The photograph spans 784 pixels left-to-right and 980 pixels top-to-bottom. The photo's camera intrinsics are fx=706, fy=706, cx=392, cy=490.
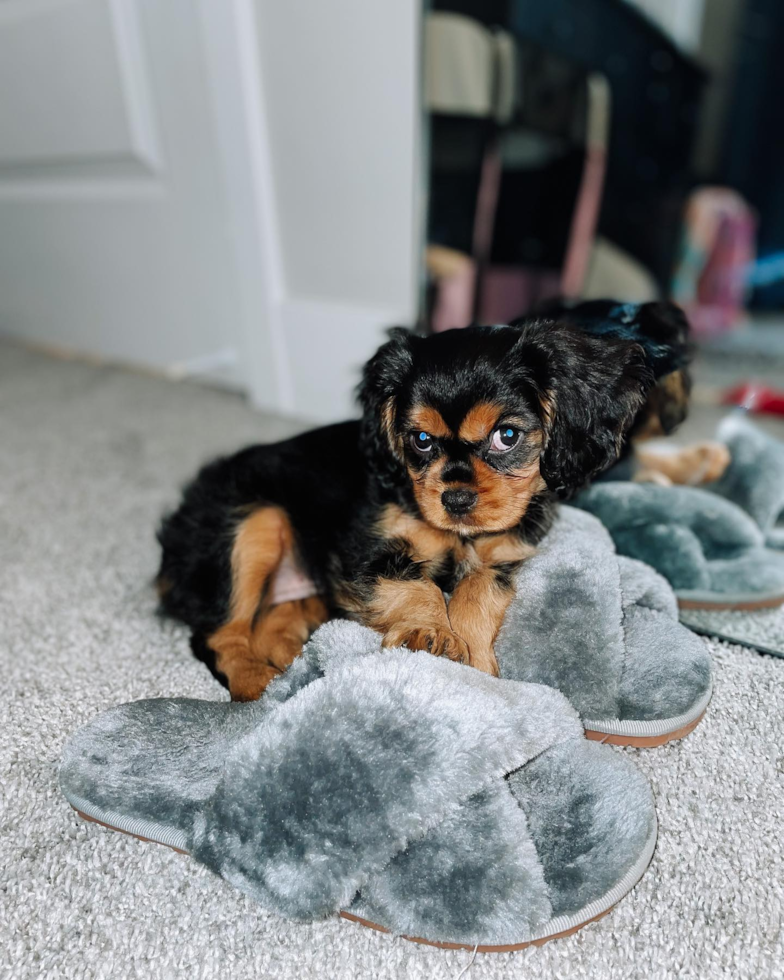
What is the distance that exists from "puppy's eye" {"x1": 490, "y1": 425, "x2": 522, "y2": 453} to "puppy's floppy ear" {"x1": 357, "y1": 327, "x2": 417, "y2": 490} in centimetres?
17

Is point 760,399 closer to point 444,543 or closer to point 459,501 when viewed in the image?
point 444,543

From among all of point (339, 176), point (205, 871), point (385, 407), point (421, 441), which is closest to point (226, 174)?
point (339, 176)

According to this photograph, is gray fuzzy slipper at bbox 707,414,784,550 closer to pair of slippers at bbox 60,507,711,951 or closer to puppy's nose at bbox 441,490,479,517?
pair of slippers at bbox 60,507,711,951

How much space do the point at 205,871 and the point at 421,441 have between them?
635mm

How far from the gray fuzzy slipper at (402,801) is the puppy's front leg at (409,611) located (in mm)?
97

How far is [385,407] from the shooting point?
114 cm

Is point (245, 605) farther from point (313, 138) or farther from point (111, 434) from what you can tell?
point (313, 138)

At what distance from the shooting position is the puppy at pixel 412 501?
103cm

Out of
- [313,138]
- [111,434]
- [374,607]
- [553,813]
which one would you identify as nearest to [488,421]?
[374,607]

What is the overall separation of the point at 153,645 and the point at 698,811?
905mm

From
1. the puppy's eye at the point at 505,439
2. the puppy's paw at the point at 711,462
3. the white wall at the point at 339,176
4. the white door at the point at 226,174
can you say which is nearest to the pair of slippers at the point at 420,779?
the puppy's eye at the point at 505,439

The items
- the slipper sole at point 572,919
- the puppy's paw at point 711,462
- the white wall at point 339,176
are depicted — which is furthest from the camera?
the white wall at point 339,176

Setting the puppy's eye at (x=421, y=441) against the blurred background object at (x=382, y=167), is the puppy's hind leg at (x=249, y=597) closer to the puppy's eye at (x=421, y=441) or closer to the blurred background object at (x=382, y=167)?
the puppy's eye at (x=421, y=441)

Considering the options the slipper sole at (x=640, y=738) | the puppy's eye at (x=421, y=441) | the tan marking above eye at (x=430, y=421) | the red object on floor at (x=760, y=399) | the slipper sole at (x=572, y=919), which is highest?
the tan marking above eye at (x=430, y=421)
